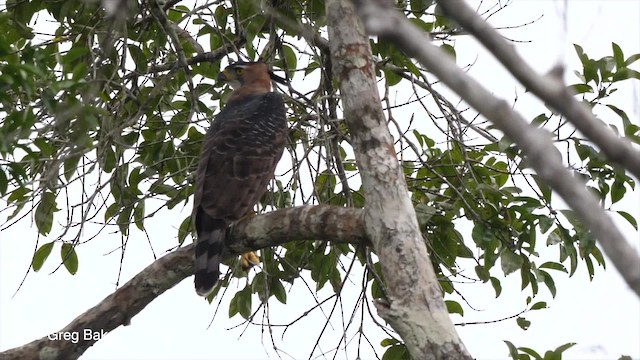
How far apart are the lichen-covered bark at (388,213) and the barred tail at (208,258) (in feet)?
3.10

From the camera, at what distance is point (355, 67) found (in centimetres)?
356

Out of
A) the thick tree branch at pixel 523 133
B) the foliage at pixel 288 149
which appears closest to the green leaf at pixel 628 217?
the foliage at pixel 288 149

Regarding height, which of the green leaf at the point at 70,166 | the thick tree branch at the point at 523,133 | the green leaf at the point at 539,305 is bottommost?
the thick tree branch at the point at 523,133

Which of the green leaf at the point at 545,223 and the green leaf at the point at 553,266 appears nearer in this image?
the green leaf at the point at 545,223

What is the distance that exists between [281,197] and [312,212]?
45.1 inches

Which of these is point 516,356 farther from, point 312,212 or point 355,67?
point 355,67

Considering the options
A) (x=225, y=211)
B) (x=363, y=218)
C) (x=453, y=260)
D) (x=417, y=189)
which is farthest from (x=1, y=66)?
(x=453, y=260)

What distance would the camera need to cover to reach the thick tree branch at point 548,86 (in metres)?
1.33

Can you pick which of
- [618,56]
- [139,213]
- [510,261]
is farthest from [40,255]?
[618,56]

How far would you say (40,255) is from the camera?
4.54 metres

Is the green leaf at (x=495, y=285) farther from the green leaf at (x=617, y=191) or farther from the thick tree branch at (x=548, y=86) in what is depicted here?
the thick tree branch at (x=548, y=86)

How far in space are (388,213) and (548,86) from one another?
202 centimetres

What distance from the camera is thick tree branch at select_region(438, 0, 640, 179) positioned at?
133 centimetres

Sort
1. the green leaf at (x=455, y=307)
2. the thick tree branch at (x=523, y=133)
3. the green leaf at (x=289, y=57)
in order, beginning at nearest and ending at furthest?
the thick tree branch at (x=523, y=133)
the green leaf at (x=455, y=307)
the green leaf at (x=289, y=57)
